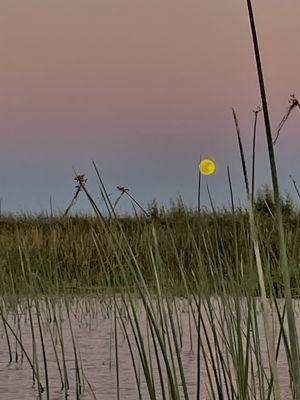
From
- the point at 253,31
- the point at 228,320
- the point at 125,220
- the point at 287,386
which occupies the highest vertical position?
the point at 125,220

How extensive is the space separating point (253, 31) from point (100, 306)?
10.2ft

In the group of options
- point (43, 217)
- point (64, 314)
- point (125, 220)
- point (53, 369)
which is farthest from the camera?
point (43, 217)

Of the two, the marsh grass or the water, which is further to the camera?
the water

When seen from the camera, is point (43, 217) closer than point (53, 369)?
No

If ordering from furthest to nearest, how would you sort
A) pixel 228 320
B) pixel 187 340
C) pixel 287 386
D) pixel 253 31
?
pixel 187 340
pixel 287 386
pixel 228 320
pixel 253 31

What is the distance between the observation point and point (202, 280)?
119 cm

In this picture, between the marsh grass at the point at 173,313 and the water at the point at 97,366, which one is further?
the water at the point at 97,366

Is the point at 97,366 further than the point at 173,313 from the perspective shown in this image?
No

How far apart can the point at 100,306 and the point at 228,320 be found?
236 centimetres

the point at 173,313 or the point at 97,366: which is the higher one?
the point at 173,313

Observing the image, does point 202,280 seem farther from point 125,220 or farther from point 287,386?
point 125,220

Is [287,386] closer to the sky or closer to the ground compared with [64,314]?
closer to the ground

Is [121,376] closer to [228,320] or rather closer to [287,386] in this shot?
[287,386]

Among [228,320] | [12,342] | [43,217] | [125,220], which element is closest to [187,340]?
[12,342]
